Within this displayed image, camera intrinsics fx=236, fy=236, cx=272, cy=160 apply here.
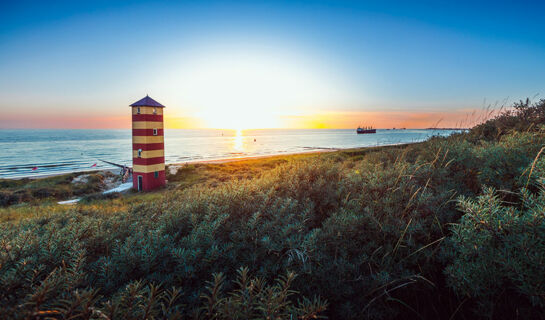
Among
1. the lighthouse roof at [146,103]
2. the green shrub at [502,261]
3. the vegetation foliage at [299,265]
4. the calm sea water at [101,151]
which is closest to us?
the vegetation foliage at [299,265]

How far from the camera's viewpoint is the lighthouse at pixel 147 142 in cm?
1994

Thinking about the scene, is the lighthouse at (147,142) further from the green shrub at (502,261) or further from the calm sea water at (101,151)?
the green shrub at (502,261)

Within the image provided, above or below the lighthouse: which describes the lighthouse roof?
above

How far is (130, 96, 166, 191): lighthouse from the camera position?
19.9 metres

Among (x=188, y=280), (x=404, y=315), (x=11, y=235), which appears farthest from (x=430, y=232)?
(x=11, y=235)

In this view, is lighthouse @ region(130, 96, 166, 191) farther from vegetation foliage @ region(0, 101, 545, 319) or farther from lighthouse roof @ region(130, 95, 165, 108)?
vegetation foliage @ region(0, 101, 545, 319)

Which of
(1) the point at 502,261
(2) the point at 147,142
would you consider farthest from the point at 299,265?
(2) the point at 147,142

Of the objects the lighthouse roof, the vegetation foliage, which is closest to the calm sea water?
the vegetation foliage

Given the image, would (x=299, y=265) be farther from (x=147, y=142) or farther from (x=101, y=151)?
(x=101, y=151)

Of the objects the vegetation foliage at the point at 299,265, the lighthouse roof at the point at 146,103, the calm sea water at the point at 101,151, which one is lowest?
the calm sea water at the point at 101,151

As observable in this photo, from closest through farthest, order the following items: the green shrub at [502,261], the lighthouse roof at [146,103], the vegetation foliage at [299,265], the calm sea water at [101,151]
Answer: the vegetation foliage at [299,265] → the green shrub at [502,261] → the lighthouse roof at [146,103] → the calm sea water at [101,151]

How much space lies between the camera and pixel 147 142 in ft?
66.2

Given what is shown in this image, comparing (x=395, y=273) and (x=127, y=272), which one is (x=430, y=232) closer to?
(x=395, y=273)

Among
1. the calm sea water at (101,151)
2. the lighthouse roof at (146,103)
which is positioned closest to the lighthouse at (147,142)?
the lighthouse roof at (146,103)
